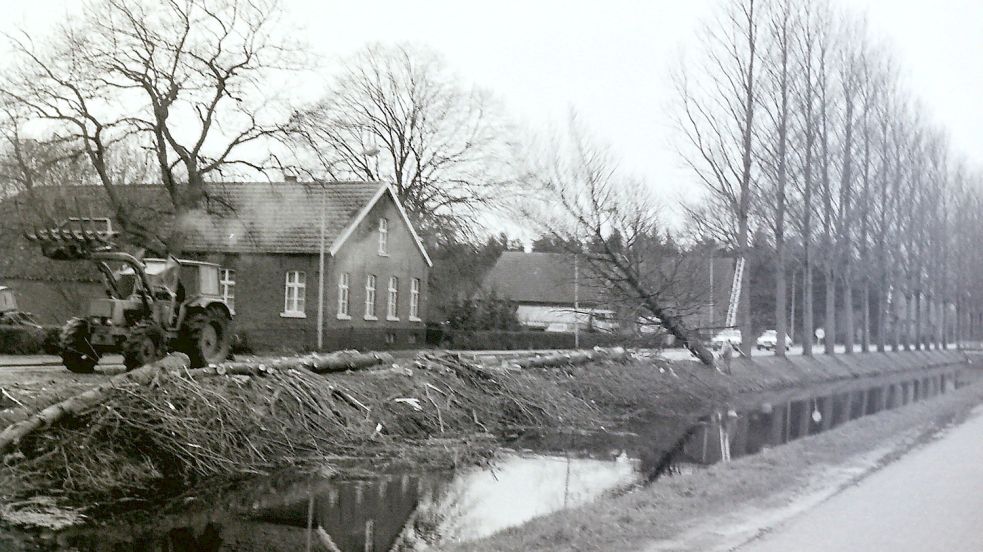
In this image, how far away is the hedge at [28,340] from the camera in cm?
2319

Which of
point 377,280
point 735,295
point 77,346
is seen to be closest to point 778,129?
point 735,295

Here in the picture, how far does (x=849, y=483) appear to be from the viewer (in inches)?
489

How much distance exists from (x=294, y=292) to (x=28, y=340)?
13.6m

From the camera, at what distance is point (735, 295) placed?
39031 mm

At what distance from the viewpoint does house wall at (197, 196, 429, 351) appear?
113 feet

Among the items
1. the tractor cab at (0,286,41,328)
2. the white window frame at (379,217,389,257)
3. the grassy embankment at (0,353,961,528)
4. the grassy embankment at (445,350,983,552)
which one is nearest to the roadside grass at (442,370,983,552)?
the grassy embankment at (445,350,983,552)

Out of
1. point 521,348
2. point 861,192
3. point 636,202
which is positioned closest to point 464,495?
point 636,202

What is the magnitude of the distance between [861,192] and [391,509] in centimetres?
4103

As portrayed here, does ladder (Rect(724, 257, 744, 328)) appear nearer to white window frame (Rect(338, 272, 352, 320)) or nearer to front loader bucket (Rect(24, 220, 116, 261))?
white window frame (Rect(338, 272, 352, 320))

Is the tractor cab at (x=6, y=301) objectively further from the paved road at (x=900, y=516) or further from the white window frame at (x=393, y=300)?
the paved road at (x=900, y=516)

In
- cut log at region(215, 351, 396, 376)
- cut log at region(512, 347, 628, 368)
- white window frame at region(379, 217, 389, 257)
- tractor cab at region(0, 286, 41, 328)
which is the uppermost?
white window frame at region(379, 217, 389, 257)

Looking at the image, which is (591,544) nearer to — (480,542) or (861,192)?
(480,542)

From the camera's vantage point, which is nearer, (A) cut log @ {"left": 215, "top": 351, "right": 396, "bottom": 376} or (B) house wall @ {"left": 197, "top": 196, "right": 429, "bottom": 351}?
(A) cut log @ {"left": 215, "top": 351, "right": 396, "bottom": 376}

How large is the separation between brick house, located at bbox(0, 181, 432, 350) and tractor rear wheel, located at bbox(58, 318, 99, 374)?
10.3 meters
